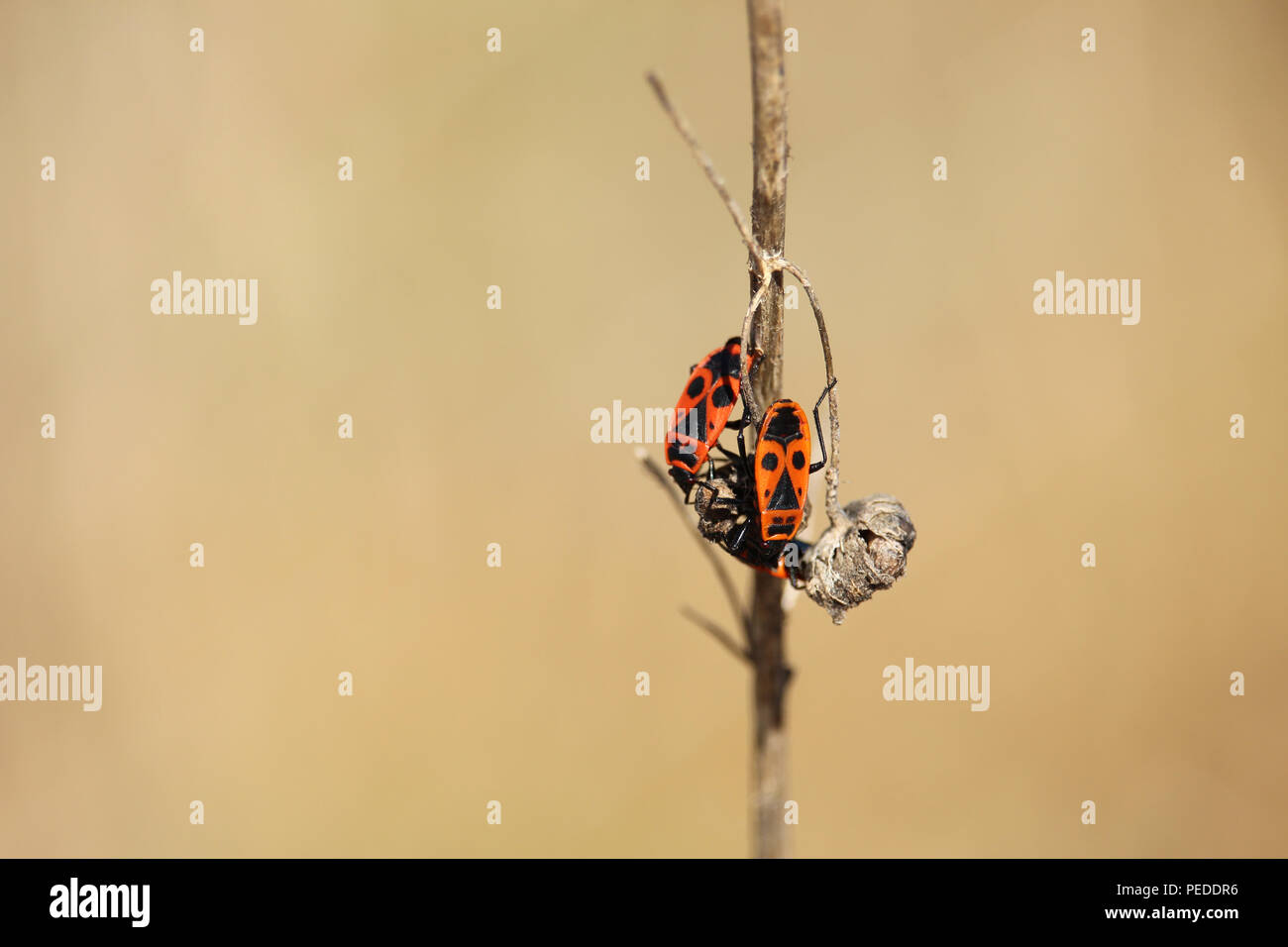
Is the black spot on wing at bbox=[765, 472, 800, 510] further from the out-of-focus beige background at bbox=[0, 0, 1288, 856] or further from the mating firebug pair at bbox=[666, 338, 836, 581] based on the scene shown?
the out-of-focus beige background at bbox=[0, 0, 1288, 856]

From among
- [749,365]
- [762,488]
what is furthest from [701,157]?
[762,488]

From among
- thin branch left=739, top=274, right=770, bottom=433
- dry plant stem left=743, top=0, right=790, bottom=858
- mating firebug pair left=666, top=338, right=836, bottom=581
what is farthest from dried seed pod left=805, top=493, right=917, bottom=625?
thin branch left=739, top=274, right=770, bottom=433

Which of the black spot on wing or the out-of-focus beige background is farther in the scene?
the out-of-focus beige background

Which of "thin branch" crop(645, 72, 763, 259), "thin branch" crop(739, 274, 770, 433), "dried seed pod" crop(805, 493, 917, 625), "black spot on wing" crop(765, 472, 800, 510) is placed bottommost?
"dried seed pod" crop(805, 493, 917, 625)

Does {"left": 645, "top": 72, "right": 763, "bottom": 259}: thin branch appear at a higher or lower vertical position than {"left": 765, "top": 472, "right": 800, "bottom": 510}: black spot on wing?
higher

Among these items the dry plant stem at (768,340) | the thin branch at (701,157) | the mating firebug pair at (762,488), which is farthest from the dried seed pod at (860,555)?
the thin branch at (701,157)

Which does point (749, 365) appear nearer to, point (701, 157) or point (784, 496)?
point (784, 496)

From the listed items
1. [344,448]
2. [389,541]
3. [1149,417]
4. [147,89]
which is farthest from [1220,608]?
[147,89]
